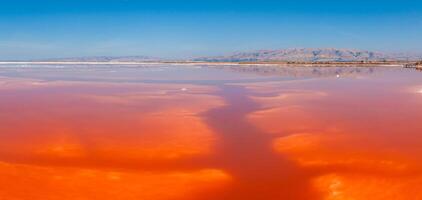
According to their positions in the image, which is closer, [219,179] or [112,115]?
[219,179]

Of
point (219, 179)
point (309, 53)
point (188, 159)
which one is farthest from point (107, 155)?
point (309, 53)

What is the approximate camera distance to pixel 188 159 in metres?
7.55

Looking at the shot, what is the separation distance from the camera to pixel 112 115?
12125mm

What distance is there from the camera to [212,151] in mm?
8016

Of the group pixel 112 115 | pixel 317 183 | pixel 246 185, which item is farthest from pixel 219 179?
pixel 112 115

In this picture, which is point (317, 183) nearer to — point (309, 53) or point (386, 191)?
point (386, 191)

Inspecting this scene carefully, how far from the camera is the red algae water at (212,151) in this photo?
6016 mm

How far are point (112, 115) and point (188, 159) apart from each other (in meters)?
5.22

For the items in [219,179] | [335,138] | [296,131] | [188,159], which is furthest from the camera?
[296,131]

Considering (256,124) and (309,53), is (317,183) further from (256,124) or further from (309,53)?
(309,53)

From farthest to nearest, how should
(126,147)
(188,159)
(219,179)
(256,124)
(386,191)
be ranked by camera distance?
1. (256,124)
2. (126,147)
3. (188,159)
4. (219,179)
5. (386,191)

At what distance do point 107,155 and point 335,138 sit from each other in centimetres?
478

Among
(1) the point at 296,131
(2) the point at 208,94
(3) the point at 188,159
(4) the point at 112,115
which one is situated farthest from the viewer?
(2) the point at 208,94

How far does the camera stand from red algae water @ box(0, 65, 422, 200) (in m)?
6.02
